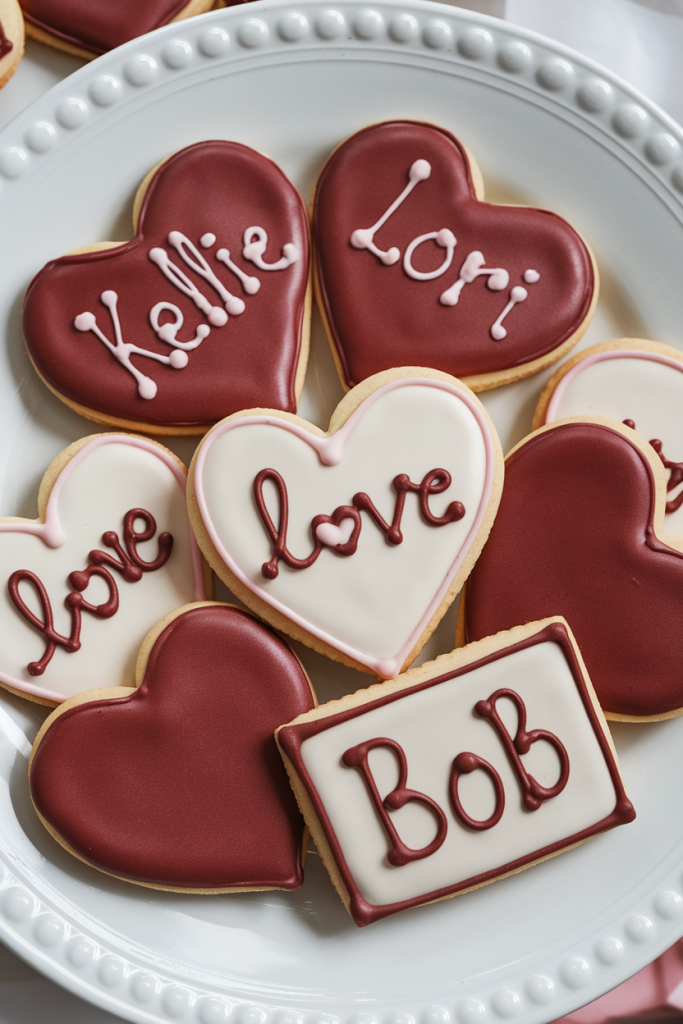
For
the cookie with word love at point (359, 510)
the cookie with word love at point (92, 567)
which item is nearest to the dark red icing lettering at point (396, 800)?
the cookie with word love at point (359, 510)

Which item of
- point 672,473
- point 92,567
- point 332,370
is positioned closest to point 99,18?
point 332,370

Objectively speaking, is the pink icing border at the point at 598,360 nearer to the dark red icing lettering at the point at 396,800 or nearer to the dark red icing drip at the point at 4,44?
the dark red icing lettering at the point at 396,800

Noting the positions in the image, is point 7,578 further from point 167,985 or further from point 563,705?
point 563,705

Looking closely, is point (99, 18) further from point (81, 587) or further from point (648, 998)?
point (648, 998)

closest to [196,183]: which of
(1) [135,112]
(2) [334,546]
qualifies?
(1) [135,112]

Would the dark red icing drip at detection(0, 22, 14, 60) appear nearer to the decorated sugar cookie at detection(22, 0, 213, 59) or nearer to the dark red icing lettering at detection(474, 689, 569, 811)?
the decorated sugar cookie at detection(22, 0, 213, 59)
